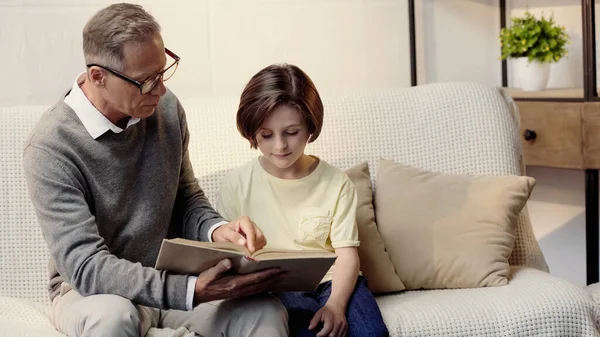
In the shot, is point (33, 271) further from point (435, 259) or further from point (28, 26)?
point (435, 259)

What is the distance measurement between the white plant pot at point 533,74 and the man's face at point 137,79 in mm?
1824

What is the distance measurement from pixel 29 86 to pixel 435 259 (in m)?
1.37

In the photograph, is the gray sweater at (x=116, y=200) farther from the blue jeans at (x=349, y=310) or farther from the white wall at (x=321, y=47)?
the white wall at (x=321, y=47)

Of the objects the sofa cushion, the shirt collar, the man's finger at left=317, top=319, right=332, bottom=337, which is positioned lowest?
the sofa cushion

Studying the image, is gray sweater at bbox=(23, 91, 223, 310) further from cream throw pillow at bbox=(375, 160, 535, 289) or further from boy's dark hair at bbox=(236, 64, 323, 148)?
cream throw pillow at bbox=(375, 160, 535, 289)

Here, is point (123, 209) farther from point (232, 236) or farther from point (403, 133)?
point (403, 133)

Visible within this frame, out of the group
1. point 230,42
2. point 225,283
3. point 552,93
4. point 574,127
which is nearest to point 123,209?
point 225,283

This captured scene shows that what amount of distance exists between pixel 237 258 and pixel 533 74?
195 cm

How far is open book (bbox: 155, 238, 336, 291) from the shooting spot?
1699mm

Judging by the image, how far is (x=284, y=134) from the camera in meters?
2.06

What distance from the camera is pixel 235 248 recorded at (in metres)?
1.73

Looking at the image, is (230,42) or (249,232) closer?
(249,232)

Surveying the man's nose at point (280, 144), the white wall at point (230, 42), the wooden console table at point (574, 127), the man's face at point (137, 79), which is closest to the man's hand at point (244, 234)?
the man's nose at point (280, 144)

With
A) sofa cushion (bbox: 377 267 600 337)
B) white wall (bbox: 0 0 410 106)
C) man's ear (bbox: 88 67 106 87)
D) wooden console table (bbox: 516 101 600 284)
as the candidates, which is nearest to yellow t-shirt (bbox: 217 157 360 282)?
sofa cushion (bbox: 377 267 600 337)
